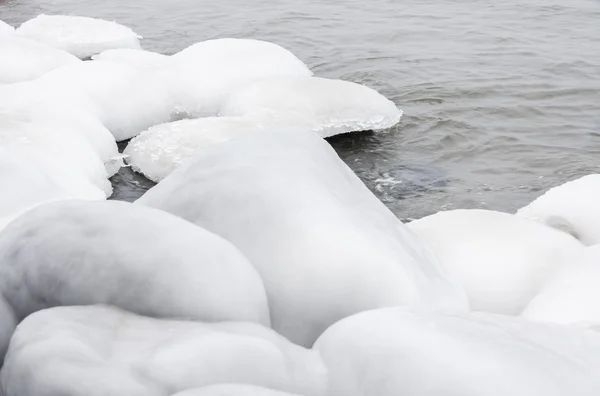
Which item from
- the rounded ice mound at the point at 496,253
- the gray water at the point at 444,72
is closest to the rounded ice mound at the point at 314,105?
the gray water at the point at 444,72

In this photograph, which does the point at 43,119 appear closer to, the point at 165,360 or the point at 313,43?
the point at 165,360

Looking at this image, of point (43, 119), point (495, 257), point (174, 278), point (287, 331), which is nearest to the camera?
point (174, 278)

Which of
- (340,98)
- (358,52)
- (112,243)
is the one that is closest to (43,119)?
(340,98)

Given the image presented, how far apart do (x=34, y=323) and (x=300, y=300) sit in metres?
0.75

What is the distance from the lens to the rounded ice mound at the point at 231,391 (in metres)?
1.57

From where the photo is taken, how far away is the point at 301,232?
2.31 m

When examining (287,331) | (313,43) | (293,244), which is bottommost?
(313,43)

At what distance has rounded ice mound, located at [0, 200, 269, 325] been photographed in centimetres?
193

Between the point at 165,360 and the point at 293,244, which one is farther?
the point at 293,244

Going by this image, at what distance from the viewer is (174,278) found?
1.94 meters

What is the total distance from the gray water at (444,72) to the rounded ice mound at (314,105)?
146 mm

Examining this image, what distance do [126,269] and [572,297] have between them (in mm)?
1623

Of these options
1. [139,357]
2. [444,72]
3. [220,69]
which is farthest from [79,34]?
[139,357]

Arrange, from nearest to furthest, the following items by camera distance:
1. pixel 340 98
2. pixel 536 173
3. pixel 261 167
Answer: pixel 261 167, pixel 536 173, pixel 340 98
